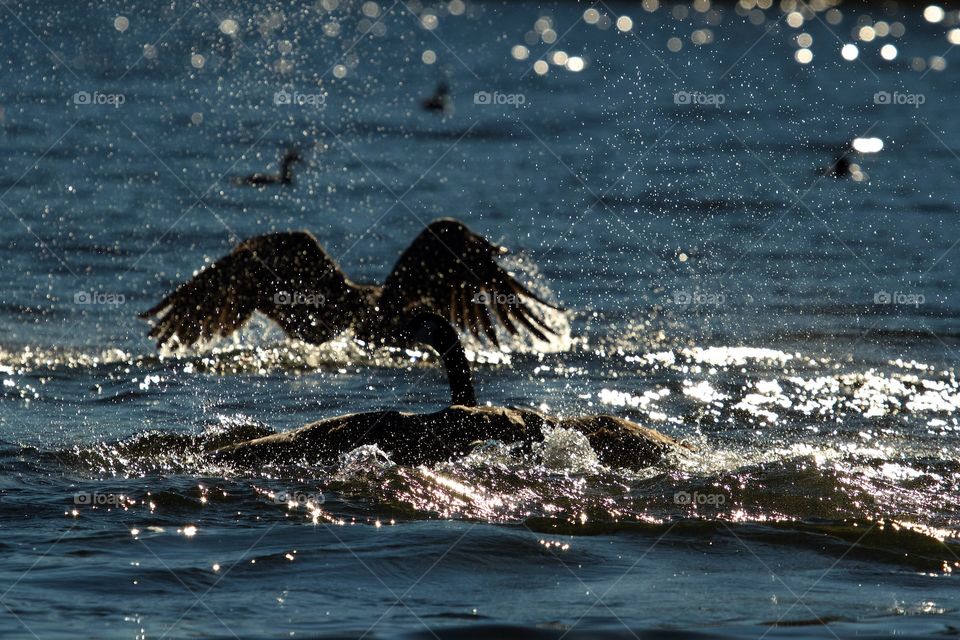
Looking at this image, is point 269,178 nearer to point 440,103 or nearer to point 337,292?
point 440,103

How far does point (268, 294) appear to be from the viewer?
305 inches

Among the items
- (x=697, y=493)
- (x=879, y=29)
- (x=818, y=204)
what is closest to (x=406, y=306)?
(x=697, y=493)

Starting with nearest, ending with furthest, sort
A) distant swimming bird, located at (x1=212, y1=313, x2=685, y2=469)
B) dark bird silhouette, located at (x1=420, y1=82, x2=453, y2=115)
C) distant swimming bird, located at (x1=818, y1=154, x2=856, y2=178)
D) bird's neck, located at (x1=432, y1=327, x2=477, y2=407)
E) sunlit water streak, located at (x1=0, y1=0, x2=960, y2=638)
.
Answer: sunlit water streak, located at (x1=0, y1=0, x2=960, y2=638) → distant swimming bird, located at (x1=212, y1=313, x2=685, y2=469) → bird's neck, located at (x1=432, y1=327, x2=477, y2=407) → distant swimming bird, located at (x1=818, y1=154, x2=856, y2=178) → dark bird silhouette, located at (x1=420, y1=82, x2=453, y2=115)

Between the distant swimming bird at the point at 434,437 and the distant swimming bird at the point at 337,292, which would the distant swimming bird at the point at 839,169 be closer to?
the distant swimming bird at the point at 337,292

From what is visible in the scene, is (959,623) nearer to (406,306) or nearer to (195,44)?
(406,306)

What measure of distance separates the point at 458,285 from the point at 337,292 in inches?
26.9

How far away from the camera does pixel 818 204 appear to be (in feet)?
48.0

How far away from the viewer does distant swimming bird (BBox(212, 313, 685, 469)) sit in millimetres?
6395

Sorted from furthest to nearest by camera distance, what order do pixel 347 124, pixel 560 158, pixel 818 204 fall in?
1. pixel 347 124
2. pixel 560 158
3. pixel 818 204

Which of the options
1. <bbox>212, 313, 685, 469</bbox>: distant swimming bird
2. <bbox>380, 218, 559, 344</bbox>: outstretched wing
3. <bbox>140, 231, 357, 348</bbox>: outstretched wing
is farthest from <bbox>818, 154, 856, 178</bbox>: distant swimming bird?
<bbox>212, 313, 685, 469</bbox>: distant swimming bird

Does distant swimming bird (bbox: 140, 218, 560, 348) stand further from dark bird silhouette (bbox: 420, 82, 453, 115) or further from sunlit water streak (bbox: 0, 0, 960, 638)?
dark bird silhouette (bbox: 420, 82, 453, 115)

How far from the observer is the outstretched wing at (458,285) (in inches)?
300

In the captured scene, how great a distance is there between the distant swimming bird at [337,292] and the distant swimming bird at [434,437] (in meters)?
1.01

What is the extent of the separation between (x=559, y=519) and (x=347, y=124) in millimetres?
13820
